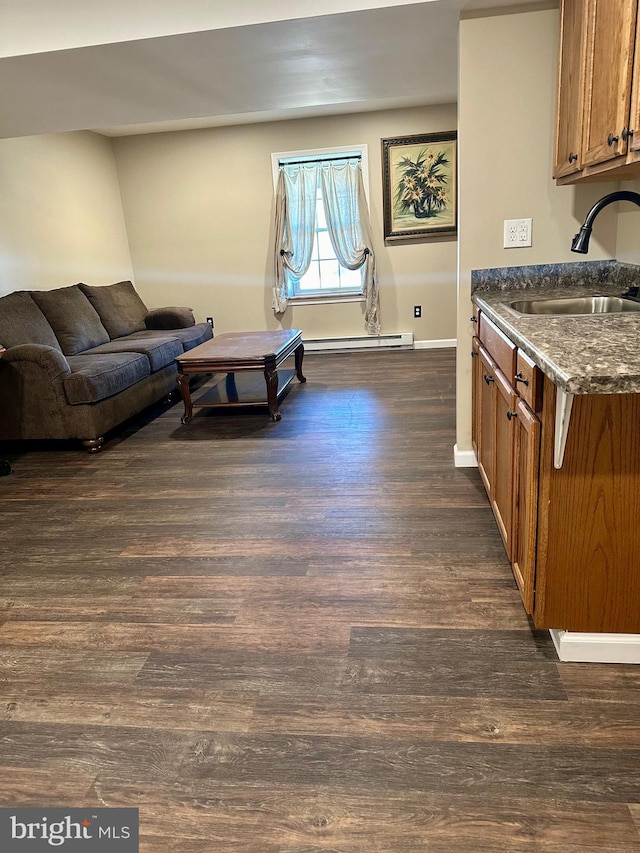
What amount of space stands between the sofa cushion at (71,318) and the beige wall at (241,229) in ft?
5.94

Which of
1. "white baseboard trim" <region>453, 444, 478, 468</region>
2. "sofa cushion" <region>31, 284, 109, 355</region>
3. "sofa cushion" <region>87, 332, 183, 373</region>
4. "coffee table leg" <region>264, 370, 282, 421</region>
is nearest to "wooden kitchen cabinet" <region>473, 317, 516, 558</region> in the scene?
"white baseboard trim" <region>453, 444, 478, 468</region>

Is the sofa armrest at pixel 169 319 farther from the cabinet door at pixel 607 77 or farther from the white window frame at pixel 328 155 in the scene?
the cabinet door at pixel 607 77

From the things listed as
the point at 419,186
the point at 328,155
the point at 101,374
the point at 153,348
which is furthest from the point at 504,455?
the point at 328,155

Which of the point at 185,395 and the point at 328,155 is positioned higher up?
the point at 328,155

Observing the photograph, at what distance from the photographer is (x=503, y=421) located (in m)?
1.96

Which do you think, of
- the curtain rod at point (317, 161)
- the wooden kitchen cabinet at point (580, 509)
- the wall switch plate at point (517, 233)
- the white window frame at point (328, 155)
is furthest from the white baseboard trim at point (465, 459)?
the curtain rod at point (317, 161)

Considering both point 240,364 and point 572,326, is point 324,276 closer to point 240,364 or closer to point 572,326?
point 240,364

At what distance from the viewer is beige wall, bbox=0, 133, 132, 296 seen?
14.8ft

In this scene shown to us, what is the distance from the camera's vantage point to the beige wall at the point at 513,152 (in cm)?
234

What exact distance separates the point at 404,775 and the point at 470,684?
1.11ft


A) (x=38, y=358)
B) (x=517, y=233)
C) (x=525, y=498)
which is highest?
(x=517, y=233)

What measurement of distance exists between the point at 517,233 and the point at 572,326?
1.05 metres

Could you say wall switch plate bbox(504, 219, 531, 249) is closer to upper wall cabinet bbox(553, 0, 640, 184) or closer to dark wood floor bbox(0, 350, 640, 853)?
upper wall cabinet bbox(553, 0, 640, 184)

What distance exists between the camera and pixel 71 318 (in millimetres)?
4504
